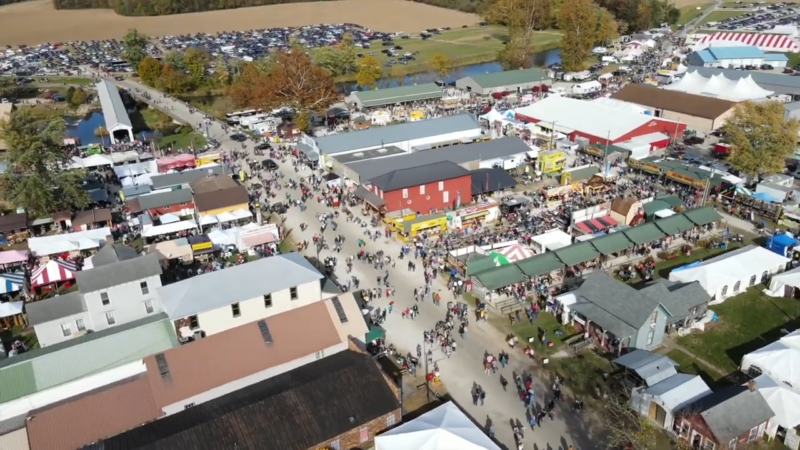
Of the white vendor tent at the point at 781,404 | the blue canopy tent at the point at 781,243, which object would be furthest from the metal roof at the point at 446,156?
the white vendor tent at the point at 781,404

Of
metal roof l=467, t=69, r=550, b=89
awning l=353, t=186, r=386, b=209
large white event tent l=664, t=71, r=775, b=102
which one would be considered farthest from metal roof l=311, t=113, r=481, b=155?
large white event tent l=664, t=71, r=775, b=102

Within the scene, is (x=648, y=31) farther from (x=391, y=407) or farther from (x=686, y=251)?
(x=391, y=407)

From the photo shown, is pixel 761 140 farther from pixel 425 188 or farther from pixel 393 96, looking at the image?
pixel 393 96

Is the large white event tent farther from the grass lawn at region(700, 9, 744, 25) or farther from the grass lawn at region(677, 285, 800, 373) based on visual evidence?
the grass lawn at region(700, 9, 744, 25)

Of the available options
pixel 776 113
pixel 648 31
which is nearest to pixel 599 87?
pixel 776 113

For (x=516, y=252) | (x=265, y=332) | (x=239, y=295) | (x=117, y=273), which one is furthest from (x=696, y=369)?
(x=117, y=273)

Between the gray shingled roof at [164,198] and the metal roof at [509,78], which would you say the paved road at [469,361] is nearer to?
the gray shingled roof at [164,198]
